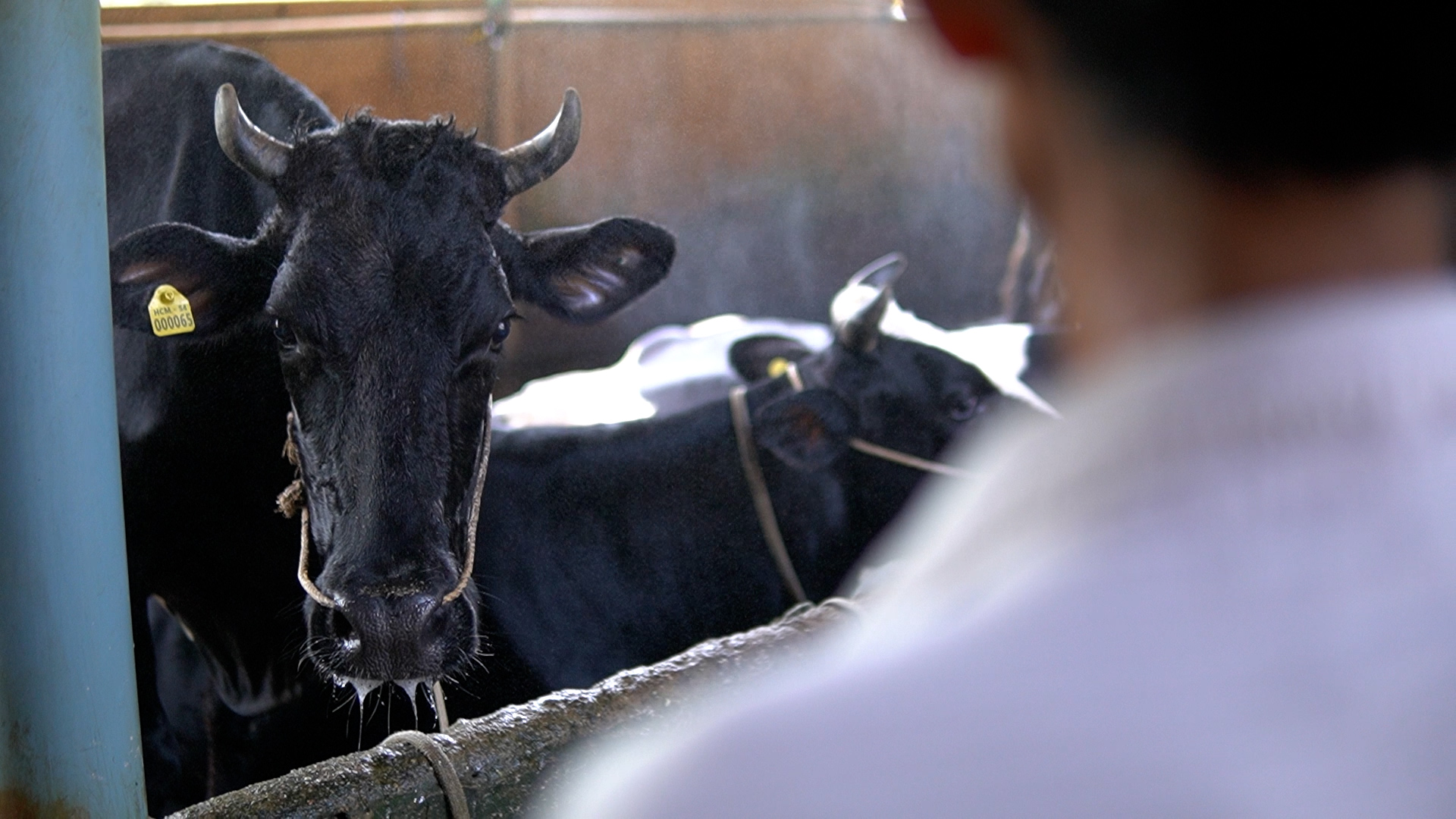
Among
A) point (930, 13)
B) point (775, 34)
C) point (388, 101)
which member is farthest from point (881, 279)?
point (930, 13)

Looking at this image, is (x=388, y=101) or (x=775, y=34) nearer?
(x=388, y=101)

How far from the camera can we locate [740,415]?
320 cm

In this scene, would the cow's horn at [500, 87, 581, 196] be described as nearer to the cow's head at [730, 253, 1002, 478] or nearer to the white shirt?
the cow's head at [730, 253, 1002, 478]

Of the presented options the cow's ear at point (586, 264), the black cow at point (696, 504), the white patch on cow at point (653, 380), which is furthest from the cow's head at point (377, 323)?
the white patch on cow at point (653, 380)

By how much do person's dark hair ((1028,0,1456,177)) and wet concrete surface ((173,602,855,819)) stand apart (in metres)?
1.32

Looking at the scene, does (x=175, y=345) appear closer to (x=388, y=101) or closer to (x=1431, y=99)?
(x=388, y=101)

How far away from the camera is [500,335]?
2.22 metres

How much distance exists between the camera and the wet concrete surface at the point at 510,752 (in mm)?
1486

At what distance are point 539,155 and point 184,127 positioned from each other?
73cm

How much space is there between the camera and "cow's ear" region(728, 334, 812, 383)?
4000 millimetres

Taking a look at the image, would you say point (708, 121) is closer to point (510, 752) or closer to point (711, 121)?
point (711, 121)

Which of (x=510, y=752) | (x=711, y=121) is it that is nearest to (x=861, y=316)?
(x=711, y=121)

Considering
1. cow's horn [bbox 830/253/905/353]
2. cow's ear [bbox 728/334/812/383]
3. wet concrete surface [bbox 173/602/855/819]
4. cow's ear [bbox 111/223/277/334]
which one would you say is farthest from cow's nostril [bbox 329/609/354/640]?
cow's ear [bbox 728/334/812/383]

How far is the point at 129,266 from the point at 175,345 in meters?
A: 0.33
